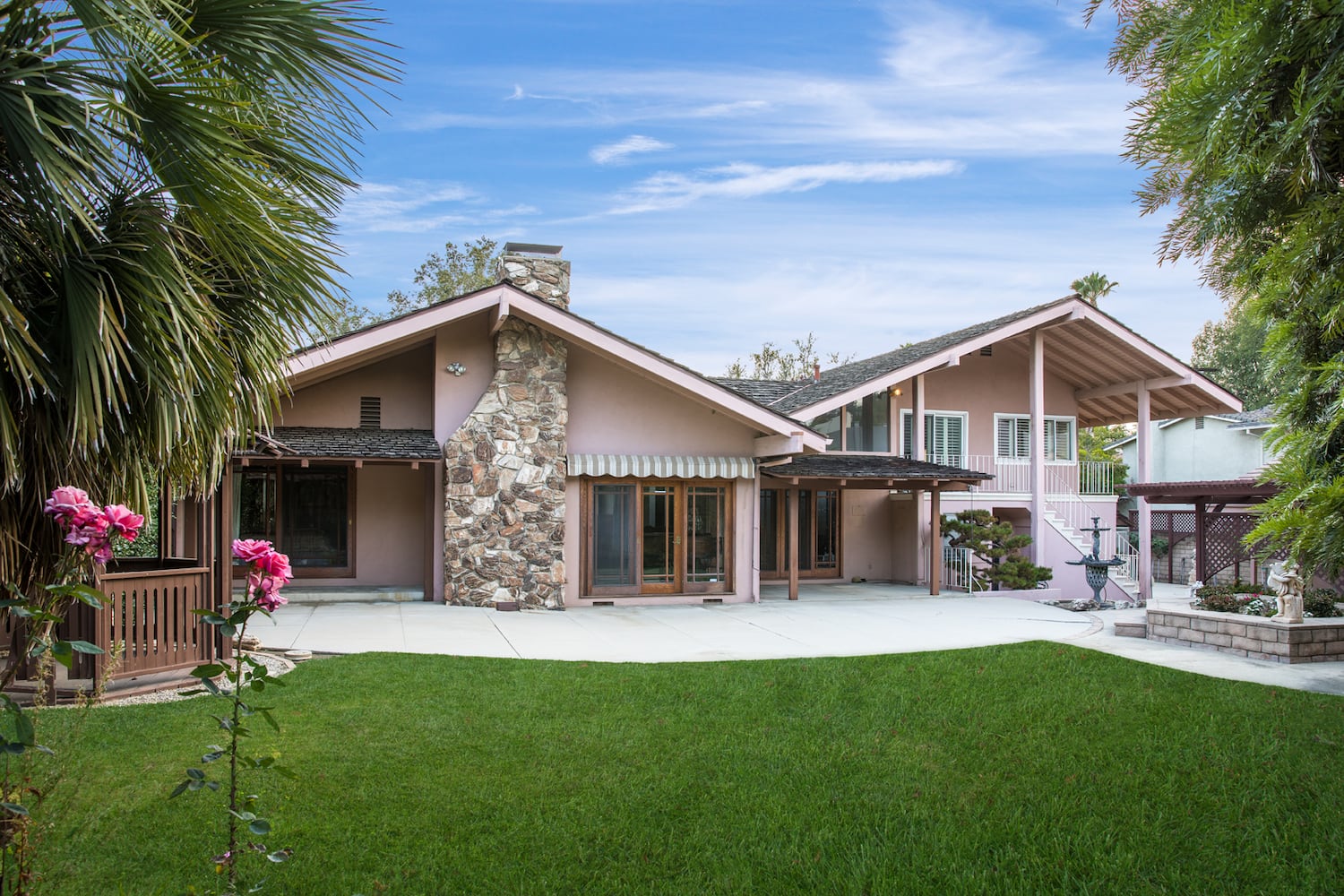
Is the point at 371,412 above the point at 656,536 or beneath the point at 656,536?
above

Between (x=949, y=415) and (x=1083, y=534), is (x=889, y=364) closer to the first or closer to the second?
(x=949, y=415)

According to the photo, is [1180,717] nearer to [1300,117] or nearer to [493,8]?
[1300,117]

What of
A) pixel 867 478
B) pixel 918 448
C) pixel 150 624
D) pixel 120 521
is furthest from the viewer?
pixel 918 448

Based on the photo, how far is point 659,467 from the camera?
655 inches

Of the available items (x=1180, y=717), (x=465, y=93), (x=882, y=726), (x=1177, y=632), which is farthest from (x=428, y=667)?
(x=465, y=93)

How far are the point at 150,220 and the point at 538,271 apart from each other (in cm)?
1195

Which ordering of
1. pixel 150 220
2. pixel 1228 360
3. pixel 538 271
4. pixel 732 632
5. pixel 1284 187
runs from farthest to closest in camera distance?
pixel 1228 360, pixel 538 271, pixel 732 632, pixel 150 220, pixel 1284 187

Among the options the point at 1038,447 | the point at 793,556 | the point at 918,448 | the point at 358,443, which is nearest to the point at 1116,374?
the point at 1038,447

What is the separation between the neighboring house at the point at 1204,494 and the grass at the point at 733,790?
355 inches

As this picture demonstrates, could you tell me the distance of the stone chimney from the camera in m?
16.2

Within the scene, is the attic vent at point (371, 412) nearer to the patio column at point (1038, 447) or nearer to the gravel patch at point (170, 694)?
the gravel patch at point (170, 694)

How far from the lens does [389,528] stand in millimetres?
17438

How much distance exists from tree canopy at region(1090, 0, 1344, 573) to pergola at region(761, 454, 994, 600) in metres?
14.0

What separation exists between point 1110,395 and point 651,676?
724 inches
